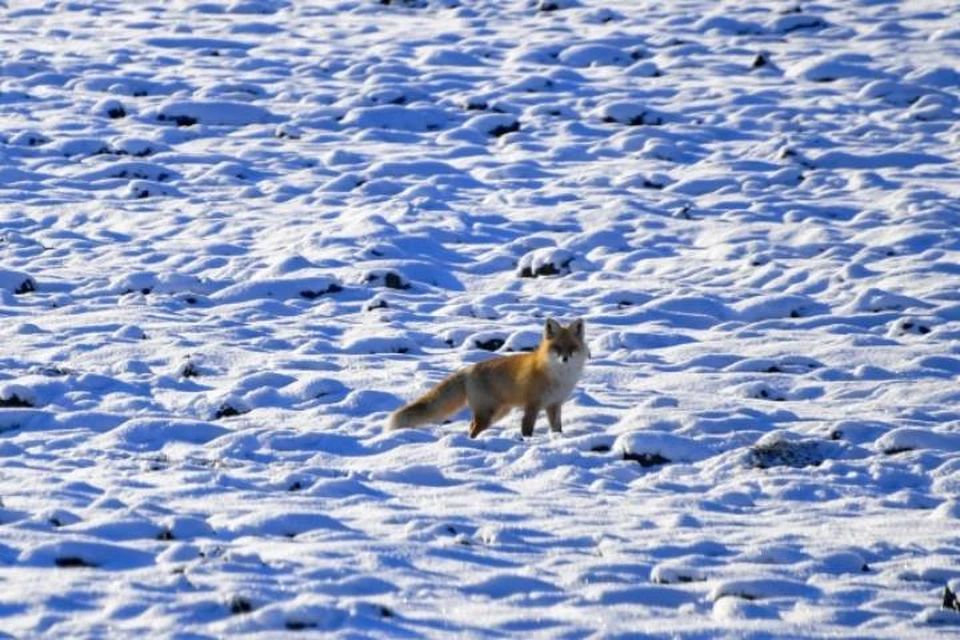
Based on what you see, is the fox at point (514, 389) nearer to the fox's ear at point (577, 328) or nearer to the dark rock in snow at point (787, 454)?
the fox's ear at point (577, 328)

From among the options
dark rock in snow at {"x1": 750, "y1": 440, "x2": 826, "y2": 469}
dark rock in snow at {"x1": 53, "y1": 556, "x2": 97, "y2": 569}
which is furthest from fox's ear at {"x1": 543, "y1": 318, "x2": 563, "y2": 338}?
dark rock in snow at {"x1": 53, "y1": 556, "x2": 97, "y2": 569}

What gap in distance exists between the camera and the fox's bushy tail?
10.1 m

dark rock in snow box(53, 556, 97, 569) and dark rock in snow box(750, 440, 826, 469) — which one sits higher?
dark rock in snow box(53, 556, 97, 569)

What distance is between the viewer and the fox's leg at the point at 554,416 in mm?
10291

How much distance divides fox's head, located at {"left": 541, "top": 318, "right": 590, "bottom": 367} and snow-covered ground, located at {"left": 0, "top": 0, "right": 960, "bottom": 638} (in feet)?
1.37

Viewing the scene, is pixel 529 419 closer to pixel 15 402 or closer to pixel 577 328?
pixel 577 328

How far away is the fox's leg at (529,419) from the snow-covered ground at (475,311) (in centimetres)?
38

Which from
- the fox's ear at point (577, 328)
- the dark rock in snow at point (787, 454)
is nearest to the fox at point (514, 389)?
the fox's ear at point (577, 328)

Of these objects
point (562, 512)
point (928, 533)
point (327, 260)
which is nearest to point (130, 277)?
point (327, 260)

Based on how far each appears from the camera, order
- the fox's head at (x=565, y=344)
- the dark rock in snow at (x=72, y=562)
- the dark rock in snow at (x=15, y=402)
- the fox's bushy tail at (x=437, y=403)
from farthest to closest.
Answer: the dark rock in snow at (x=15, y=402)
the fox's head at (x=565, y=344)
the fox's bushy tail at (x=437, y=403)
the dark rock in snow at (x=72, y=562)

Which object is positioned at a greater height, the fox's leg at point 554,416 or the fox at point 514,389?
the fox at point 514,389

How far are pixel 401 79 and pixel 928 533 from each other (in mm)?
14009

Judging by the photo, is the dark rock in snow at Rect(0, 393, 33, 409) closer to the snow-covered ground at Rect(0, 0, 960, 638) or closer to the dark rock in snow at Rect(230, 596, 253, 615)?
the snow-covered ground at Rect(0, 0, 960, 638)

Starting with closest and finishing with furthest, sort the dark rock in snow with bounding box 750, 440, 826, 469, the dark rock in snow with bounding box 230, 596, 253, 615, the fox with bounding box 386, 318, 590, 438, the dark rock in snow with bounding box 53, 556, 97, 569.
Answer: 1. the dark rock in snow with bounding box 230, 596, 253, 615
2. the dark rock in snow with bounding box 53, 556, 97, 569
3. the dark rock in snow with bounding box 750, 440, 826, 469
4. the fox with bounding box 386, 318, 590, 438
